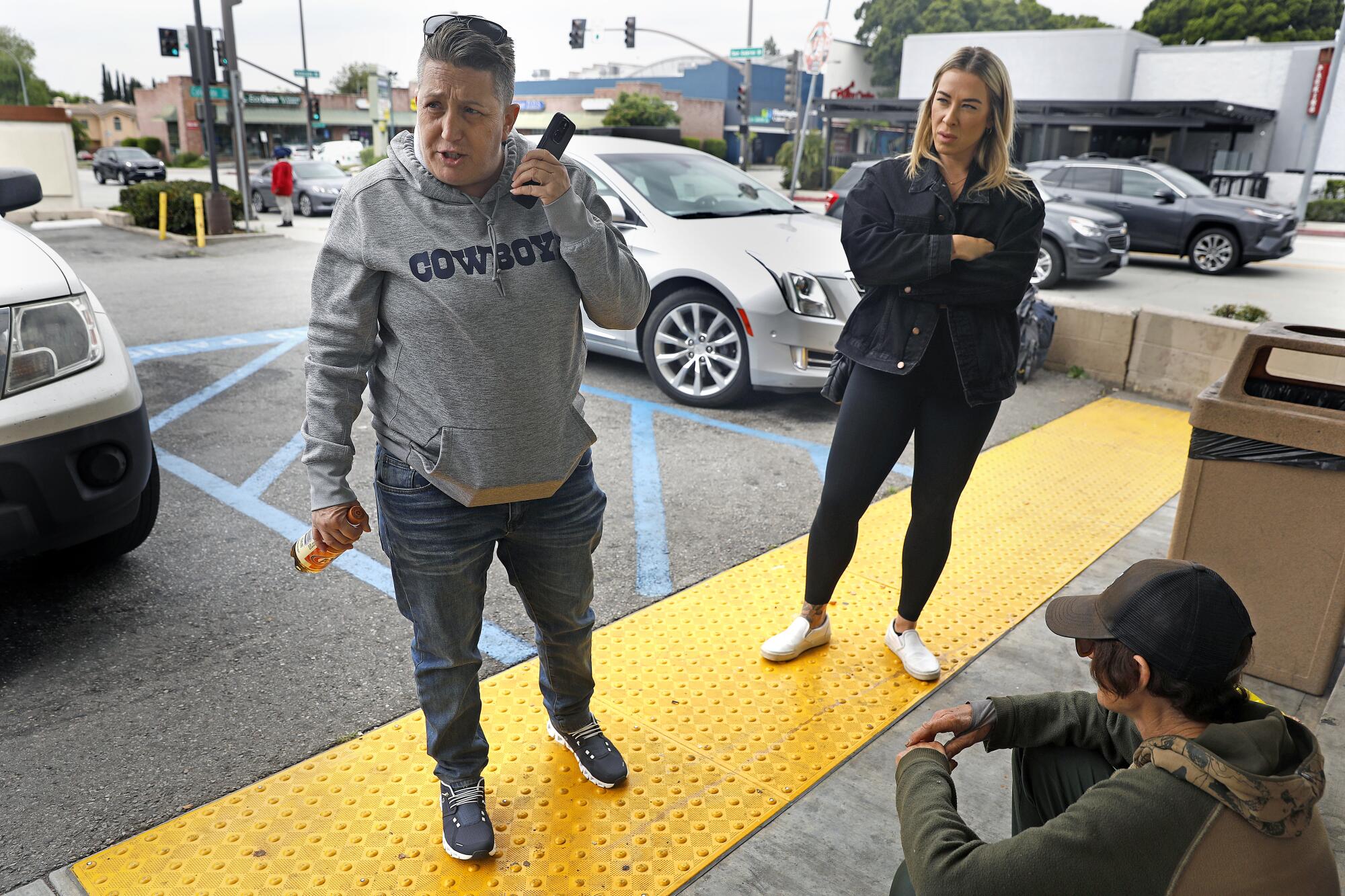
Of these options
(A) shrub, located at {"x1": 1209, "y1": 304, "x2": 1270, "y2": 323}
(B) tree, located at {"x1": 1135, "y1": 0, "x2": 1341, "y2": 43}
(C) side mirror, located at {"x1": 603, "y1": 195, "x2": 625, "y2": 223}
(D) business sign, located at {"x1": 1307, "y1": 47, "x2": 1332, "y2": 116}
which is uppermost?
(B) tree, located at {"x1": 1135, "y1": 0, "x2": 1341, "y2": 43}

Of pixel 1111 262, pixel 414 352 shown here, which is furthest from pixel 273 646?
pixel 1111 262

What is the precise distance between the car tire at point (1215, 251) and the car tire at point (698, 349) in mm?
11354

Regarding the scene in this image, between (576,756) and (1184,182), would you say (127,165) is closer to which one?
(1184,182)

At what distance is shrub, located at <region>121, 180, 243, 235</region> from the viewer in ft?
54.0

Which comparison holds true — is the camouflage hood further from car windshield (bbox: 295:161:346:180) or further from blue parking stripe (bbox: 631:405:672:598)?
car windshield (bbox: 295:161:346:180)

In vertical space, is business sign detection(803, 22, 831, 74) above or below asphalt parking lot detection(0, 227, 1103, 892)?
above

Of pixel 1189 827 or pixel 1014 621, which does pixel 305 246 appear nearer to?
pixel 1014 621

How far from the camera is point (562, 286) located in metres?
2.11

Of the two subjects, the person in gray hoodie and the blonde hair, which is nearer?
the person in gray hoodie

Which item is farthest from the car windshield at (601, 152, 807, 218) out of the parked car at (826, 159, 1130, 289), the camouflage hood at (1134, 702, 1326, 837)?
the camouflage hood at (1134, 702, 1326, 837)

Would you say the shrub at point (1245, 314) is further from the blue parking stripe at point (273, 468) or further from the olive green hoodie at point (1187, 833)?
the olive green hoodie at point (1187, 833)

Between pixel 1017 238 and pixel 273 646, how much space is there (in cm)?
270

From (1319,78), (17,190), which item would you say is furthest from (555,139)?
(1319,78)

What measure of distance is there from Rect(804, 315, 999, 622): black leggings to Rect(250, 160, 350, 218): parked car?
19636 millimetres
